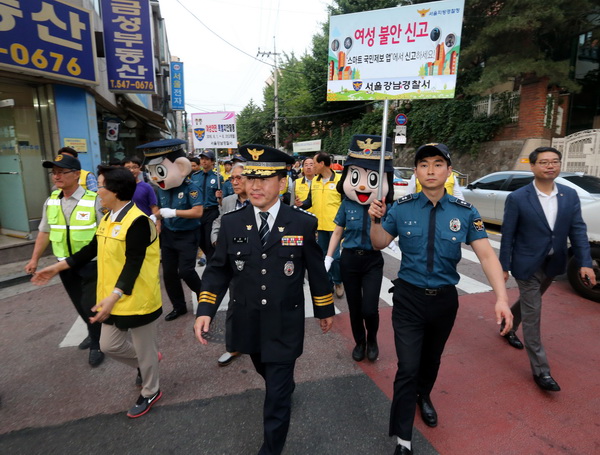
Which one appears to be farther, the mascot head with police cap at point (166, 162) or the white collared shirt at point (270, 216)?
the mascot head with police cap at point (166, 162)

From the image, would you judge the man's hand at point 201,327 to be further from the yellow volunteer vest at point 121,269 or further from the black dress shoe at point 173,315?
the black dress shoe at point 173,315

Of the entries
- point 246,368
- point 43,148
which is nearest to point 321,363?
point 246,368

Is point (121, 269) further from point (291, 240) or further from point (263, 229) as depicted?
point (291, 240)

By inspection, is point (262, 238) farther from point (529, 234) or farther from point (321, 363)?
point (529, 234)

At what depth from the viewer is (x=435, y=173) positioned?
2.29 meters

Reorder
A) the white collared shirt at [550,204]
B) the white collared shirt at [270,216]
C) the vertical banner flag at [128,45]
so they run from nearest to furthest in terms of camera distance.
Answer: the white collared shirt at [270,216]
the white collared shirt at [550,204]
the vertical banner flag at [128,45]

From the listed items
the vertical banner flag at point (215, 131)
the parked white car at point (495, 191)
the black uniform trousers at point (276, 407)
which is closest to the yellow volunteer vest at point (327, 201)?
the black uniform trousers at point (276, 407)

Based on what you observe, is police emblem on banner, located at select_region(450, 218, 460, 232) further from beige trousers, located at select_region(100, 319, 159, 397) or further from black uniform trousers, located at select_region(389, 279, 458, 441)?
beige trousers, located at select_region(100, 319, 159, 397)

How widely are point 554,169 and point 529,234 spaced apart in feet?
1.89

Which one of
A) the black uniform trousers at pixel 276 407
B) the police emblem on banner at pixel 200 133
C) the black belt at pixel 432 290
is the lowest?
the black uniform trousers at pixel 276 407

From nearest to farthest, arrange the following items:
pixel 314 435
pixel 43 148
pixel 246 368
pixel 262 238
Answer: pixel 262 238 → pixel 314 435 → pixel 246 368 → pixel 43 148

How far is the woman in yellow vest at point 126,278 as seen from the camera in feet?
8.47

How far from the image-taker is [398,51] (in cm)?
246

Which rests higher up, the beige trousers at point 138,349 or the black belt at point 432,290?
the black belt at point 432,290
